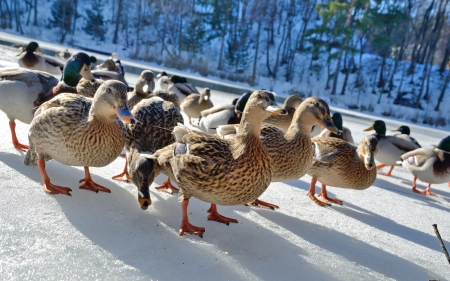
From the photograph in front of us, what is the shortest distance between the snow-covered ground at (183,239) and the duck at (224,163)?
0.26m

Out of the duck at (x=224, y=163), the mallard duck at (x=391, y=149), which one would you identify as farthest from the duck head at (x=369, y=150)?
the mallard duck at (x=391, y=149)

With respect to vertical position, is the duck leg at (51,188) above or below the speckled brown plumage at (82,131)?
below

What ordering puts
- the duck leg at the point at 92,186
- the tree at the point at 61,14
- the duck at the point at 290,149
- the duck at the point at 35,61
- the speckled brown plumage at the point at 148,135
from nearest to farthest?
the speckled brown plumage at the point at 148,135, the duck leg at the point at 92,186, the duck at the point at 290,149, the duck at the point at 35,61, the tree at the point at 61,14

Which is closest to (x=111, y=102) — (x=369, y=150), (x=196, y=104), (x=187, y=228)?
(x=187, y=228)

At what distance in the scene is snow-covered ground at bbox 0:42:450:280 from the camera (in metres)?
1.64

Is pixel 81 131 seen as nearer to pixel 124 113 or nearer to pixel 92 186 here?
pixel 124 113

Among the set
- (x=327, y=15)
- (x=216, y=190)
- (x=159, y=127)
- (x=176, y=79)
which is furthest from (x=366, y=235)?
(x=327, y=15)

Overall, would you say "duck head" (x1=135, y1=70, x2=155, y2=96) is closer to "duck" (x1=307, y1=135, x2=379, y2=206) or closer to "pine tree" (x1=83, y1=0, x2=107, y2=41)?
"duck" (x1=307, y1=135, x2=379, y2=206)

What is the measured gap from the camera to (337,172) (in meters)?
3.11

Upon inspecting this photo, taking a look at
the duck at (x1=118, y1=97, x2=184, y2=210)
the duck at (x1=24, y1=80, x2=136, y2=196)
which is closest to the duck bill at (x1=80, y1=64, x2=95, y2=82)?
the duck at (x1=118, y1=97, x2=184, y2=210)

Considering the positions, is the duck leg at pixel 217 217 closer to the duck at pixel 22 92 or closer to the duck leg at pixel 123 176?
the duck leg at pixel 123 176

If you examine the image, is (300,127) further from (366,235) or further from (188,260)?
(188,260)

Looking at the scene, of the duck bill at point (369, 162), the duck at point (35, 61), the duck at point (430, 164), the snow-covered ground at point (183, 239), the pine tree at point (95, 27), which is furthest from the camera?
the pine tree at point (95, 27)

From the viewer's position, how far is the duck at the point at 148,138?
217cm
